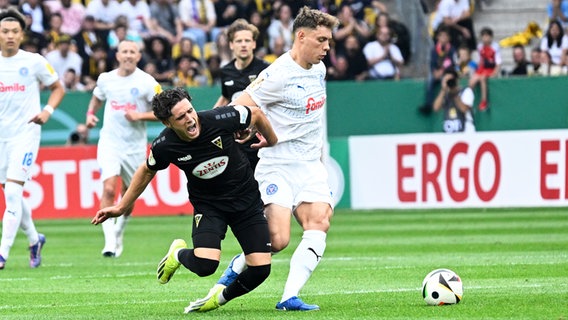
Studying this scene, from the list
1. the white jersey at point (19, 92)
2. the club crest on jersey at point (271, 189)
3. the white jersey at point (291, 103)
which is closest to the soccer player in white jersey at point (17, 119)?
the white jersey at point (19, 92)

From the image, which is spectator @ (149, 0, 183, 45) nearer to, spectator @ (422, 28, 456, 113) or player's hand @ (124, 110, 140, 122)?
spectator @ (422, 28, 456, 113)

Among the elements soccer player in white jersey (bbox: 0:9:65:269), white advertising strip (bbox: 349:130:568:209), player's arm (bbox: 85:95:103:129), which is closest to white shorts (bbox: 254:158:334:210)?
soccer player in white jersey (bbox: 0:9:65:269)

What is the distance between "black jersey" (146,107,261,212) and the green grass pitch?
2.70 ft

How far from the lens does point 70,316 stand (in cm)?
868

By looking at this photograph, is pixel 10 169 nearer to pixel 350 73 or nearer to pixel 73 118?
pixel 73 118

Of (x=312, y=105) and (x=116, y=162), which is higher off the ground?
(x=312, y=105)

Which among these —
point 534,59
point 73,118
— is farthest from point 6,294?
point 534,59

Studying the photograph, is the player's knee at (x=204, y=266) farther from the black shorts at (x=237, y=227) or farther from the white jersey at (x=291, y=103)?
the white jersey at (x=291, y=103)

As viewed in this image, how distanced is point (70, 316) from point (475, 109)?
14.6 m

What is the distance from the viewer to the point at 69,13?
24906mm

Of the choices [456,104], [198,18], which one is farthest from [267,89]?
[198,18]

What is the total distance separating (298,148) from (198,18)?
1618 cm

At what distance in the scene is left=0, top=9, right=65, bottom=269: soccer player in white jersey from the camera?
41.3 feet

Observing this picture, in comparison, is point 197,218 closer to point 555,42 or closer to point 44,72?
point 44,72
